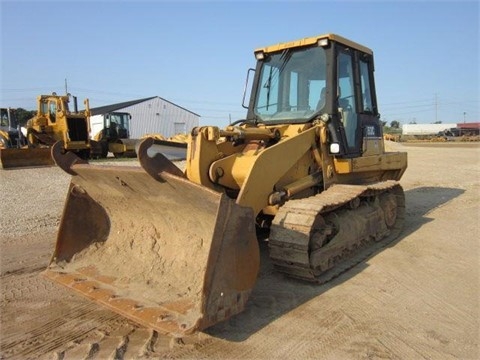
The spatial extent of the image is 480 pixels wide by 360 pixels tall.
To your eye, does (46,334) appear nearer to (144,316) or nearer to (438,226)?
(144,316)

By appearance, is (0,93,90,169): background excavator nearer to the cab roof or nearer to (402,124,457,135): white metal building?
the cab roof

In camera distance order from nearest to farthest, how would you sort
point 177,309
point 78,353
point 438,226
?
point 78,353, point 177,309, point 438,226

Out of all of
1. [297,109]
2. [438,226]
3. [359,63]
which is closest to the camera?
[297,109]

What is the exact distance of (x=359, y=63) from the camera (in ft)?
21.4

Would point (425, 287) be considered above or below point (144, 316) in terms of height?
below

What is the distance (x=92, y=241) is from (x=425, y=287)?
12.3 feet

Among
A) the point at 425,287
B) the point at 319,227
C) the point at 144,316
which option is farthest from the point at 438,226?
the point at 144,316

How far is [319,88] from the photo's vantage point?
5.94m

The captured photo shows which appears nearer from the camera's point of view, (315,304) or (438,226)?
(315,304)

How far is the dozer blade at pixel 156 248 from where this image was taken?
3.51 metres

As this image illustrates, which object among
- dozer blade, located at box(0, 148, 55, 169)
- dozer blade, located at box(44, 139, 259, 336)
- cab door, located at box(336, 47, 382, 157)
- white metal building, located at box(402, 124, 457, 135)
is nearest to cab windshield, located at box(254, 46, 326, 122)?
cab door, located at box(336, 47, 382, 157)

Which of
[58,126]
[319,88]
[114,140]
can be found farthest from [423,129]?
[319,88]

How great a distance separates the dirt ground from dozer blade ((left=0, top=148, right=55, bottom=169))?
12026mm

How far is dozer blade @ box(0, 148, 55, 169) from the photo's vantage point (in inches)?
674
